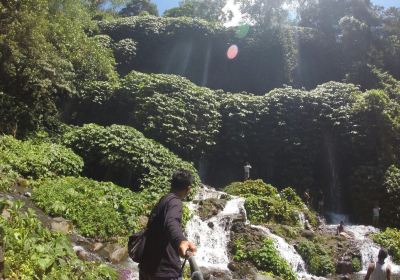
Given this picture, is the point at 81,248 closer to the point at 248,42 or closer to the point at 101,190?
the point at 101,190

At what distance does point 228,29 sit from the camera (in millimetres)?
35875

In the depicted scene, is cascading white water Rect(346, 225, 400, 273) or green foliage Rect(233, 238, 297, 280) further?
cascading white water Rect(346, 225, 400, 273)

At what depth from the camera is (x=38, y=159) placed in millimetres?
14398

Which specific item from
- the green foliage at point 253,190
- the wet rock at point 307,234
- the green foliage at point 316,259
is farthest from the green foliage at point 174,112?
the green foliage at point 316,259

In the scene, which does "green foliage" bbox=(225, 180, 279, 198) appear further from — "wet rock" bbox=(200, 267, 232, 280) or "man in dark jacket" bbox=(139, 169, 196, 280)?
"man in dark jacket" bbox=(139, 169, 196, 280)

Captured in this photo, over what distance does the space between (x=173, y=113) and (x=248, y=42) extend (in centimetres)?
1453

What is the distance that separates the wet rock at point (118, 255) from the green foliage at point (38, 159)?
4754 millimetres

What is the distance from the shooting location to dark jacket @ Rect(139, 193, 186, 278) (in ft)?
12.6

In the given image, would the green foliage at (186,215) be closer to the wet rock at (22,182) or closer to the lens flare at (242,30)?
the wet rock at (22,182)

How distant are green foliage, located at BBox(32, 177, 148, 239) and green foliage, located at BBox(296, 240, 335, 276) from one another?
5358mm

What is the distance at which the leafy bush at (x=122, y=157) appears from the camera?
16969 millimetres

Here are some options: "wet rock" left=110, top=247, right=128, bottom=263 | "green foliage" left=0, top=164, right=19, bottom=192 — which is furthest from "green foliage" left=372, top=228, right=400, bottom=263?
"green foliage" left=0, top=164, right=19, bottom=192

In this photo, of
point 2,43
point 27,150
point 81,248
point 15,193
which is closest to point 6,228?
point 81,248

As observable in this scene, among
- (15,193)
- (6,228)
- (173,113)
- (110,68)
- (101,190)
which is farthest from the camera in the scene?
(110,68)
